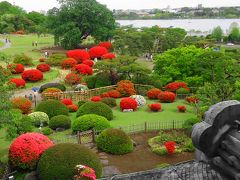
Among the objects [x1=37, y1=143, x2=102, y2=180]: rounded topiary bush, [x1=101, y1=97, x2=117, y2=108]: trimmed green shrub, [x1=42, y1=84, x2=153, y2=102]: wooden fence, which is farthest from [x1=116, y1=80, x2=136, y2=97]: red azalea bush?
[x1=37, y1=143, x2=102, y2=180]: rounded topiary bush

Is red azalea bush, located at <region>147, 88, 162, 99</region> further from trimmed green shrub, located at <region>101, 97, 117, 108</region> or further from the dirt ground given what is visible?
the dirt ground

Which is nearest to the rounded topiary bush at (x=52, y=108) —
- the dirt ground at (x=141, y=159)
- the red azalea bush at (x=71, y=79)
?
the dirt ground at (x=141, y=159)

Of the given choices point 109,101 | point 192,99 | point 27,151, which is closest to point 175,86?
point 192,99

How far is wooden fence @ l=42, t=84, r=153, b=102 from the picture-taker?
104 feet

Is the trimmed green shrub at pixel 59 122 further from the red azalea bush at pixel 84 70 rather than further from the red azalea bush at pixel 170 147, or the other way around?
the red azalea bush at pixel 84 70

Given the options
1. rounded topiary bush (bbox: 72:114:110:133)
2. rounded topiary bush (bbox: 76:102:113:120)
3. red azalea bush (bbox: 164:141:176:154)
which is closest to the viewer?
red azalea bush (bbox: 164:141:176:154)

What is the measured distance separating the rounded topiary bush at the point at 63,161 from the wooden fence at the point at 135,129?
185 inches

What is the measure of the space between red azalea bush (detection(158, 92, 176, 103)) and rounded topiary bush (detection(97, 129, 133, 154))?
10.9 meters

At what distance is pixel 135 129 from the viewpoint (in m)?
24.2

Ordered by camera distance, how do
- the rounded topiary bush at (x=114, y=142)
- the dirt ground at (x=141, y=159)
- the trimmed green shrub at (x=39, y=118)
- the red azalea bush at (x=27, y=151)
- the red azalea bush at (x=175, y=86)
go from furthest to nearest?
the red azalea bush at (x=175, y=86) < the trimmed green shrub at (x=39, y=118) < the rounded topiary bush at (x=114, y=142) < the dirt ground at (x=141, y=159) < the red azalea bush at (x=27, y=151)

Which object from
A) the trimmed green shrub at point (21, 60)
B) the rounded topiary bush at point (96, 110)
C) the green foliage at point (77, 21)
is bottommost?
the rounded topiary bush at point (96, 110)

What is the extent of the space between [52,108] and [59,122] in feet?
8.02

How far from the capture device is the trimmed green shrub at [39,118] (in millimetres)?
25234

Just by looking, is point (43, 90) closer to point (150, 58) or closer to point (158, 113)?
point (158, 113)
